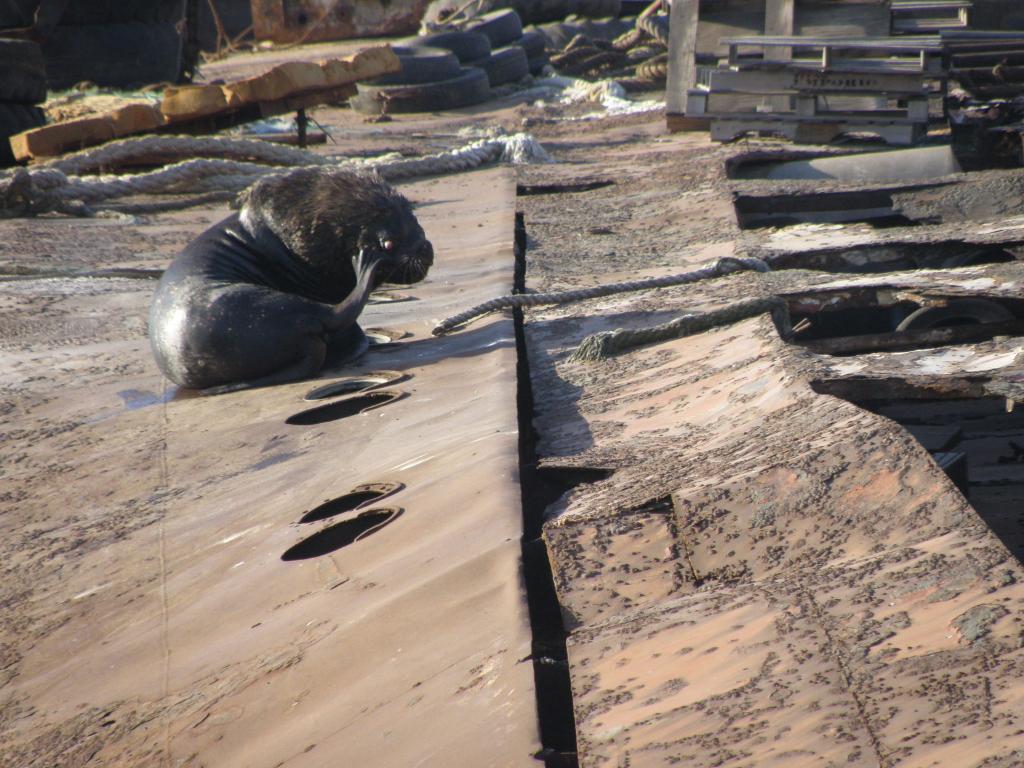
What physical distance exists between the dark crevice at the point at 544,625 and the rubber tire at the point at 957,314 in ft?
6.02

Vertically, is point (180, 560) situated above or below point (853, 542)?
below

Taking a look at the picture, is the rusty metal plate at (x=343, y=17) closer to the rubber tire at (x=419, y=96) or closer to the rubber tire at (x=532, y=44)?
the rubber tire at (x=532, y=44)

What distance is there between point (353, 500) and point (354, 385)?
104 cm

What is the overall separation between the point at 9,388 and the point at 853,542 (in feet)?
10.8

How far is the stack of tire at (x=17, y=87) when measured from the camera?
29.2 feet

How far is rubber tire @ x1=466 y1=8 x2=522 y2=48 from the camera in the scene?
15977 millimetres

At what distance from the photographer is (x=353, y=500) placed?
9.20ft

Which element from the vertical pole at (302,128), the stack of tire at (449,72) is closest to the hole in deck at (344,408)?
the vertical pole at (302,128)

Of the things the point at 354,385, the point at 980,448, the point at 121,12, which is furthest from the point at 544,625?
the point at 121,12

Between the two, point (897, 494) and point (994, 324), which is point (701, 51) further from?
point (897, 494)

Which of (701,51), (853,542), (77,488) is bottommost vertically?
(77,488)

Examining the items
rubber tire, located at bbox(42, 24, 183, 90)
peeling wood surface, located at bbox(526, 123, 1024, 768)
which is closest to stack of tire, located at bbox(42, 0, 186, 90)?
rubber tire, located at bbox(42, 24, 183, 90)

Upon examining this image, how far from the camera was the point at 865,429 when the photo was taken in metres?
2.26

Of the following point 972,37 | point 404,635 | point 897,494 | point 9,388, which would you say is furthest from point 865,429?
point 972,37
